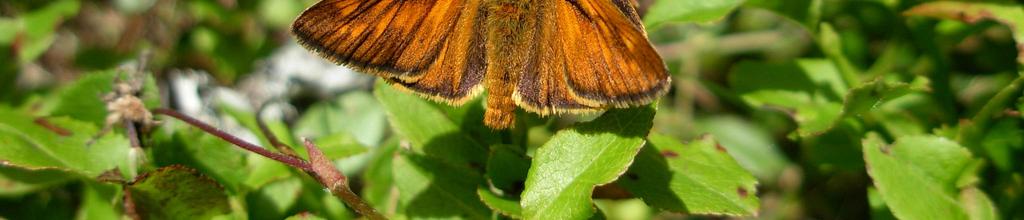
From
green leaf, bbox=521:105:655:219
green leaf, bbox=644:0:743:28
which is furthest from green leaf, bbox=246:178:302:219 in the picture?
green leaf, bbox=644:0:743:28

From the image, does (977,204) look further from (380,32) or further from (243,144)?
(243,144)

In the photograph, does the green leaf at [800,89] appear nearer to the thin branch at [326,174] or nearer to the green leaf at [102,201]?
the thin branch at [326,174]

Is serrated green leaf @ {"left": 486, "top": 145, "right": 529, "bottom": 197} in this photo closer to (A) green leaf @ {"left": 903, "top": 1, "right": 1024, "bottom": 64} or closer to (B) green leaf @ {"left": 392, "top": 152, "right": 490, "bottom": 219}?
(B) green leaf @ {"left": 392, "top": 152, "right": 490, "bottom": 219}

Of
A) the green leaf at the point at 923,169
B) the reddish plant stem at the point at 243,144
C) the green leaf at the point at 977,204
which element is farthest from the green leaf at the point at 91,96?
→ the green leaf at the point at 977,204

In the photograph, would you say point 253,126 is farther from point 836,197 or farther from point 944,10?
point 836,197

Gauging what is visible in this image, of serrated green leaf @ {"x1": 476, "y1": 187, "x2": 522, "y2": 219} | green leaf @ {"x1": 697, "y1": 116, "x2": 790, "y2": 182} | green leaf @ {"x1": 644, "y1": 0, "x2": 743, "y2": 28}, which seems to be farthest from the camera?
green leaf @ {"x1": 697, "y1": 116, "x2": 790, "y2": 182}
